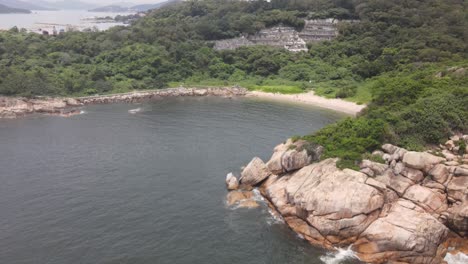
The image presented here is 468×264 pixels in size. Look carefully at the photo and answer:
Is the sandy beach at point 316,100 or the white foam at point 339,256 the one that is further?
the sandy beach at point 316,100

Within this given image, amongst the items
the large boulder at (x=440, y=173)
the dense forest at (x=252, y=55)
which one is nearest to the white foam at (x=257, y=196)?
the large boulder at (x=440, y=173)

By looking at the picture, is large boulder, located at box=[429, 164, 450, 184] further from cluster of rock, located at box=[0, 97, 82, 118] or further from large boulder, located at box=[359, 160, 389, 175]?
cluster of rock, located at box=[0, 97, 82, 118]

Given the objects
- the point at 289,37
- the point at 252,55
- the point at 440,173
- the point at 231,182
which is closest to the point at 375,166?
the point at 440,173

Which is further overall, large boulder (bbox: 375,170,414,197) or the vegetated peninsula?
large boulder (bbox: 375,170,414,197)

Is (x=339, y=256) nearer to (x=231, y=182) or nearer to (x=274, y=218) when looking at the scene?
(x=274, y=218)

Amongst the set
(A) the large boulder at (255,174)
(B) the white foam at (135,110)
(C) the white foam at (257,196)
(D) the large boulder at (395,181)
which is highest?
(D) the large boulder at (395,181)

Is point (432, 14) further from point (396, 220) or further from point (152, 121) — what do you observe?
point (396, 220)


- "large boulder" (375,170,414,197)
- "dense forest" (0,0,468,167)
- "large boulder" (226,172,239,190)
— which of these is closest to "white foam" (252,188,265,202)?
"large boulder" (226,172,239,190)

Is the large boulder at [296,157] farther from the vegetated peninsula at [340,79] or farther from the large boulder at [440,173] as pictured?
the large boulder at [440,173]
